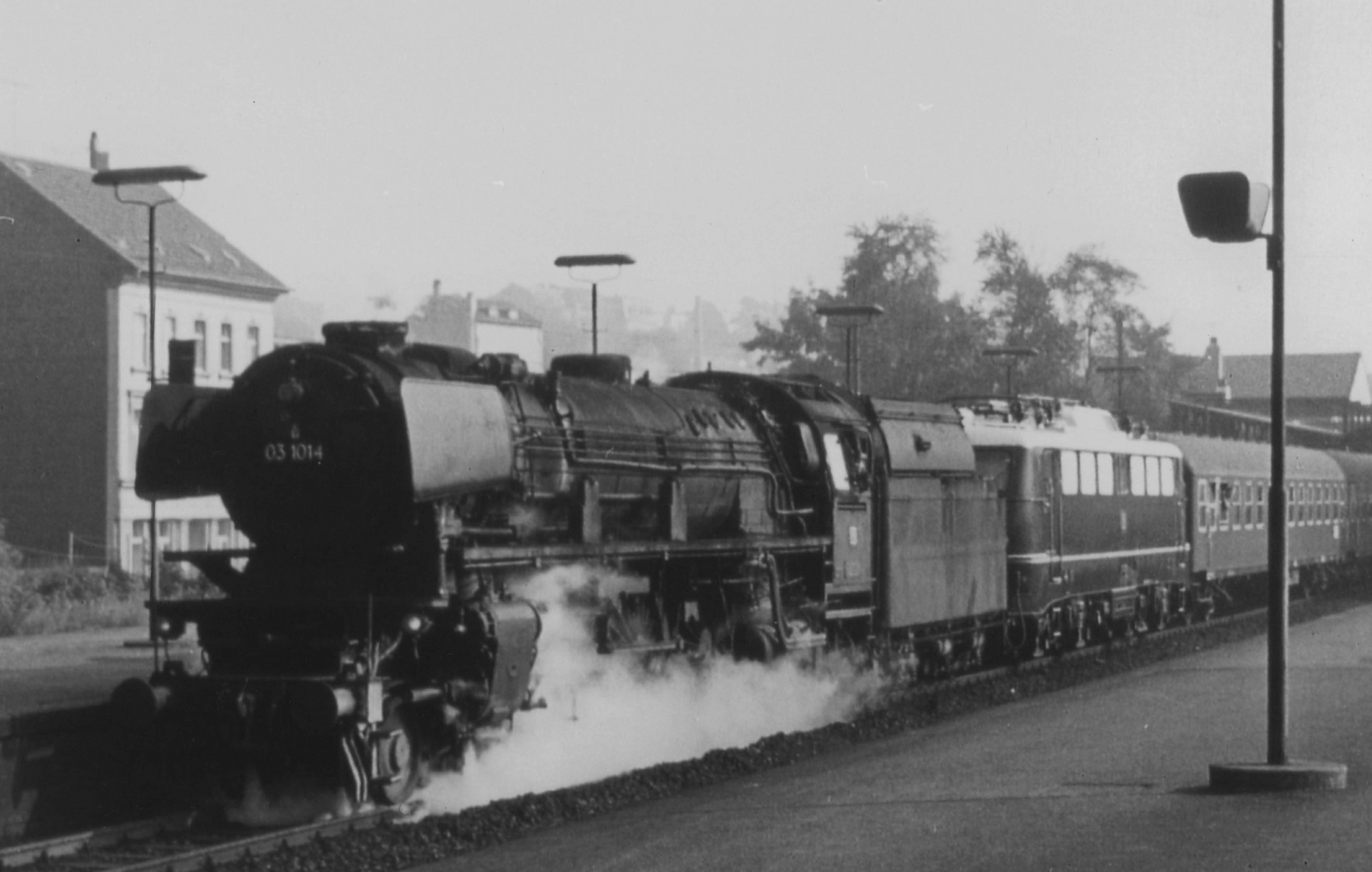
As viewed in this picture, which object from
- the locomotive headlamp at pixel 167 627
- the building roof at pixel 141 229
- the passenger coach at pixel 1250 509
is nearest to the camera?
the locomotive headlamp at pixel 167 627

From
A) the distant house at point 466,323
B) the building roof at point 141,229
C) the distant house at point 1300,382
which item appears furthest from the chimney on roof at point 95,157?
the distant house at point 1300,382

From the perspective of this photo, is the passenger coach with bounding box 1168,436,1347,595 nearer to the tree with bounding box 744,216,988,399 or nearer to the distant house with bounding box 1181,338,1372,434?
the tree with bounding box 744,216,988,399

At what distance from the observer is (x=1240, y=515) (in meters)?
36.2

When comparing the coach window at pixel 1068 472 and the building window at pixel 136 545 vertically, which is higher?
the coach window at pixel 1068 472

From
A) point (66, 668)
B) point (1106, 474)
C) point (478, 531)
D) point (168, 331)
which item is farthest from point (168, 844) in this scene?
point (168, 331)

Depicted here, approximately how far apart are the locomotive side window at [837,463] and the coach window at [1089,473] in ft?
26.5

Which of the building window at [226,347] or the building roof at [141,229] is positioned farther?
the building window at [226,347]

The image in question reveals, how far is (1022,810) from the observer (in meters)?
11.6

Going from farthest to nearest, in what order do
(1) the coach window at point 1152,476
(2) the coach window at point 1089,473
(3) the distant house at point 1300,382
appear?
(3) the distant house at point 1300,382
(1) the coach window at point 1152,476
(2) the coach window at point 1089,473

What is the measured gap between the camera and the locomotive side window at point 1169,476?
30.8m

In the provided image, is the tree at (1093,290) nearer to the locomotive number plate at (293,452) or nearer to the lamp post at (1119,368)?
the lamp post at (1119,368)

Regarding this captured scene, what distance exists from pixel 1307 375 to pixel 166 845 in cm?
11327

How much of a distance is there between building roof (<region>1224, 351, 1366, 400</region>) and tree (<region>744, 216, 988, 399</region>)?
137 ft

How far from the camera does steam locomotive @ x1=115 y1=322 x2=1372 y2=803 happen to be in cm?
1271
